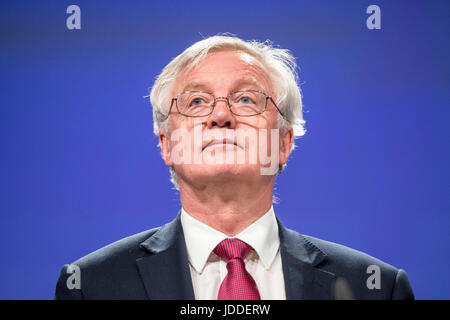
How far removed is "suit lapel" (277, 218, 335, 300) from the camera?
204 centimetres

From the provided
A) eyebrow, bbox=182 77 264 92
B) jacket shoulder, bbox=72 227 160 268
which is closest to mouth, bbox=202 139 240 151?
eyebrow, bbox=182 77 264 92

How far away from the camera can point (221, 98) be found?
222cm

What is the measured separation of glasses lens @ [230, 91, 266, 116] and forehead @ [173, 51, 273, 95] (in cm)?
3

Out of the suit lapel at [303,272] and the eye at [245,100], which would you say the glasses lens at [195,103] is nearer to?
the eye at [245,100]

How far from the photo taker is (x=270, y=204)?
235 centimetres

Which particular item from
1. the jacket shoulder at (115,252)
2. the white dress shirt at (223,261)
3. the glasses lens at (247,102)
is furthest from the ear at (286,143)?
the jacket shoulder at (115,252)

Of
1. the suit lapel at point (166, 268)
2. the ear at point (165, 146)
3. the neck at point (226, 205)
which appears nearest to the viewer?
the suit lapel at point (166, 268)

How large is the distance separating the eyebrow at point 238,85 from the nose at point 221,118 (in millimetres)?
106

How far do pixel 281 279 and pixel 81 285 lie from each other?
0.74m

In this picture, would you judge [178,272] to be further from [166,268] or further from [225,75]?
[225,75]

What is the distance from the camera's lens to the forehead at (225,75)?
2.25m
